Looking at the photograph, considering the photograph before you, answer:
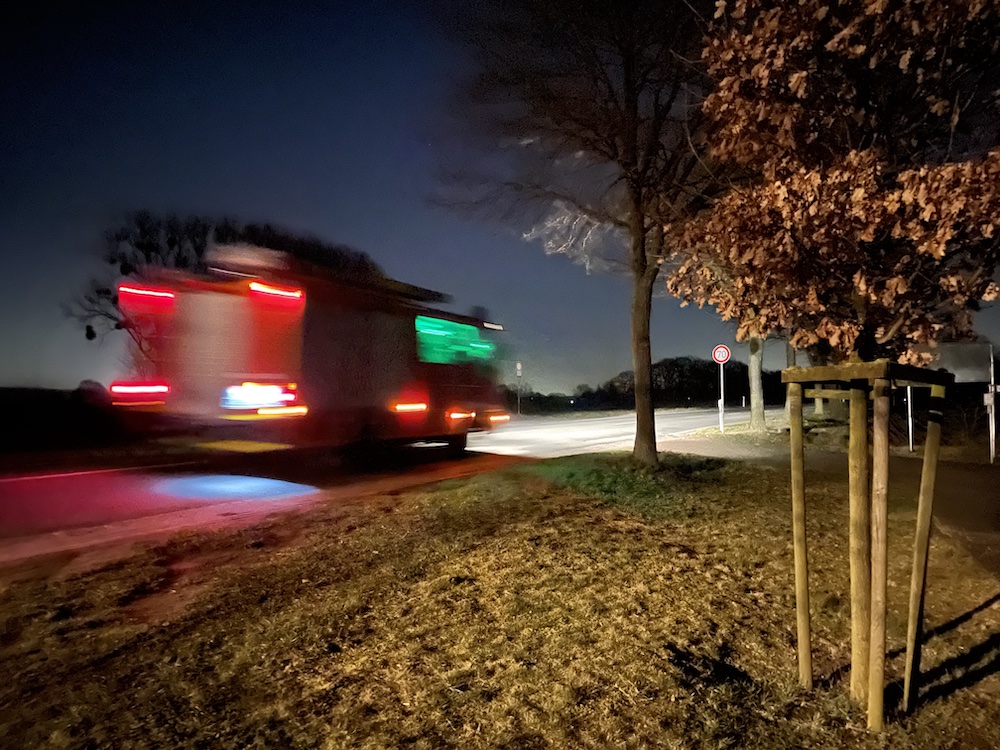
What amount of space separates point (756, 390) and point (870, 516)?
18.5m

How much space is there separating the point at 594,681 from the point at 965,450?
1496cm

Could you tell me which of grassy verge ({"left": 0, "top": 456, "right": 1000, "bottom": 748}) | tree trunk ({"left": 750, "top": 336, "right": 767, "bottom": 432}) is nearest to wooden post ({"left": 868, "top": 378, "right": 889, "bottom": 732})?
grassy verge ({"left": 0, "top": 456, "right": 1000, "bottom": 748})

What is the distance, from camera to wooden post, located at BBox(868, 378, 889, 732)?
358 centimetres

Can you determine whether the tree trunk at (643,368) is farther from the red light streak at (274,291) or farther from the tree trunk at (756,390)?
the tree trunk at (756,390)

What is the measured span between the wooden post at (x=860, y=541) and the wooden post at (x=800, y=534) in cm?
26

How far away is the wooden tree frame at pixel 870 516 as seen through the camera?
3.63 meters

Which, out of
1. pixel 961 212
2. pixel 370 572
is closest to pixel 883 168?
pixel 961 212

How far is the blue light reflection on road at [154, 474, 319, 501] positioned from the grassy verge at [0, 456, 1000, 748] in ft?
9.99

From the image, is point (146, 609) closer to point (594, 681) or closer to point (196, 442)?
point (594, 681)

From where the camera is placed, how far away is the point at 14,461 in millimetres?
14742

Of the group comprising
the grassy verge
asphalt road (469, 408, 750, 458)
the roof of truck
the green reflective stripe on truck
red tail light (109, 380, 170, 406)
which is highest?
the roof of truck

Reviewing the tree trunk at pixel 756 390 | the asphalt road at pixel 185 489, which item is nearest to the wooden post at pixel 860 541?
the asphalt road at pixel 185 489

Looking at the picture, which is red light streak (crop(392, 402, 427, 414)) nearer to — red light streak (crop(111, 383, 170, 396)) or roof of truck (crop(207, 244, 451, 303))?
roof of truck (crop(207, 244, 451, 303))

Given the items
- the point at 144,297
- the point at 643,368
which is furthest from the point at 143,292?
the point at 643,368
